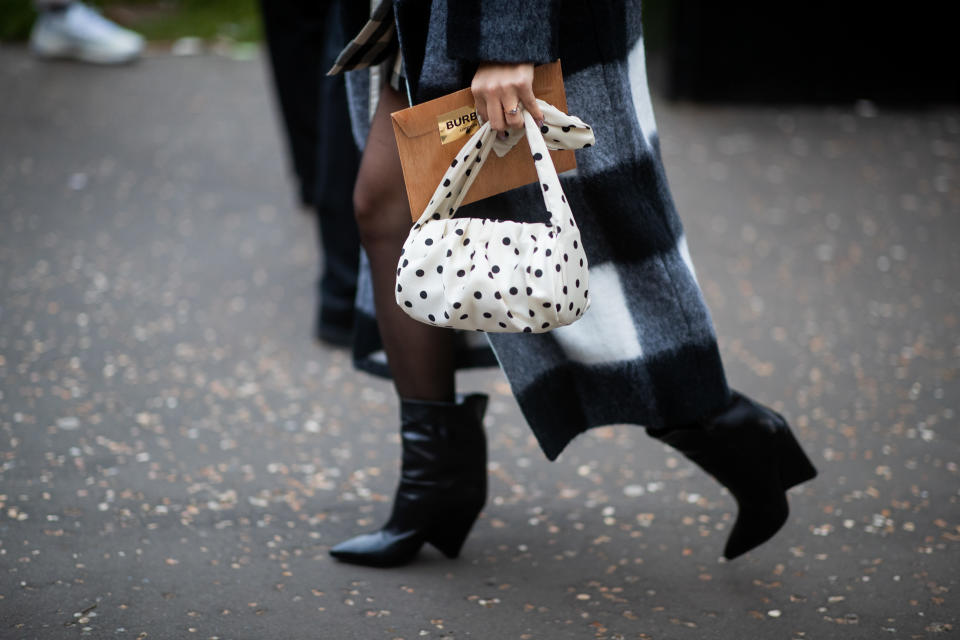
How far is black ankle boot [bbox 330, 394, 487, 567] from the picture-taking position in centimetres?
197

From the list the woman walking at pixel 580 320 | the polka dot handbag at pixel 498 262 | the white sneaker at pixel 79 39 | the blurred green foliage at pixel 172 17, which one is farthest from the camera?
the blurred green foliage at pixel 172 17

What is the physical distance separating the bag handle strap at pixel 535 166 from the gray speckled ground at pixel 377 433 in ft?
2.70

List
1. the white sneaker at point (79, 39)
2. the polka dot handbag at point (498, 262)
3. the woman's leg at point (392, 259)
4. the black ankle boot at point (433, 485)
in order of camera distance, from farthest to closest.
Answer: the white sneaker at point (79, 39) < the black ankle boot at point (433, 485) < the woman's leg at point (392, 259) < the polka dot handbag at point (498, 262)

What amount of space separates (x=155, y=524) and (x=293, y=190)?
249cm

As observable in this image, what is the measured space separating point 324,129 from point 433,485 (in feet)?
4.82

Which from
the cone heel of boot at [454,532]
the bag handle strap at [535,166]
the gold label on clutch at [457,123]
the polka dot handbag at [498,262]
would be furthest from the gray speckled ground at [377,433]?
the gold label on clutch at [457,123]

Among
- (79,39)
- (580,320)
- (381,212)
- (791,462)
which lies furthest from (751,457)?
(79,39)

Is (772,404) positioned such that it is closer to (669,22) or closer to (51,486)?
(51,486)

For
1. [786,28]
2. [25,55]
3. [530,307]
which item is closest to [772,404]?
[530,307]

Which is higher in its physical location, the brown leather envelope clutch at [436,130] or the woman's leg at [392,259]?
the brown leather envelope clutch at [436,130]

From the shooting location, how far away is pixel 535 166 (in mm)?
1643

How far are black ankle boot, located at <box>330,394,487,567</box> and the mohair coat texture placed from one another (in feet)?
0.53

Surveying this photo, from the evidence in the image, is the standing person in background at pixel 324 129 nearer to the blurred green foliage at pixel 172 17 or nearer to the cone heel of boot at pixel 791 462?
the cone heel of boot at pixel 791 462

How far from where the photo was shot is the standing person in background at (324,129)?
3.04 metres
